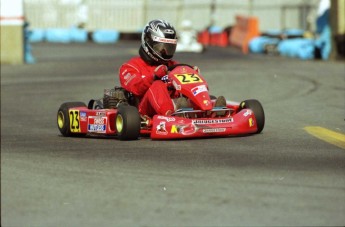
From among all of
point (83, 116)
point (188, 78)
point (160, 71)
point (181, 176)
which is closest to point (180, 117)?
point (188, 78)

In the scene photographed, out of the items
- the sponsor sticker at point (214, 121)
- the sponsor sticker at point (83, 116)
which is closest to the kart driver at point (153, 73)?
the sponsor sticker at point (214, 121)

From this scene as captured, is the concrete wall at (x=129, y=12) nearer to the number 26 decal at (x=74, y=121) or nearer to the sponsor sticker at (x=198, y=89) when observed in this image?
the number 26 decal at (x=74, y=121)

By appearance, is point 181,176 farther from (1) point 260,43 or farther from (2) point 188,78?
(1) point 260,43

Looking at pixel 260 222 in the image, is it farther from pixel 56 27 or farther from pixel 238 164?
pixel 56 27

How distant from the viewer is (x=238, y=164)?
24.1ft

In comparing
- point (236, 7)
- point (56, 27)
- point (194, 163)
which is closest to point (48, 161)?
point (194, 163)

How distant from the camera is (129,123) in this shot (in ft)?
29.4

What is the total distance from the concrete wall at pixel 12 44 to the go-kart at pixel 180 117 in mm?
10964

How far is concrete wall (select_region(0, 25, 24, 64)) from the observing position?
20.7 metres

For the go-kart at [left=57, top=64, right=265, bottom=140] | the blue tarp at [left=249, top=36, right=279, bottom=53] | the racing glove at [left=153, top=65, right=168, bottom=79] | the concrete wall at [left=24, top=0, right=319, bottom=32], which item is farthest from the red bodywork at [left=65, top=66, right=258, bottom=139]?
the concrete wall at [left=24, top=0, right=319, bottom=32]

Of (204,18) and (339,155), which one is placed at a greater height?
(339,155)

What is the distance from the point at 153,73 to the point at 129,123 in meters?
0.84

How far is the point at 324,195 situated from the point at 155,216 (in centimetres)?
109

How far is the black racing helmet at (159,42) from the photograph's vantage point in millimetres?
9898
